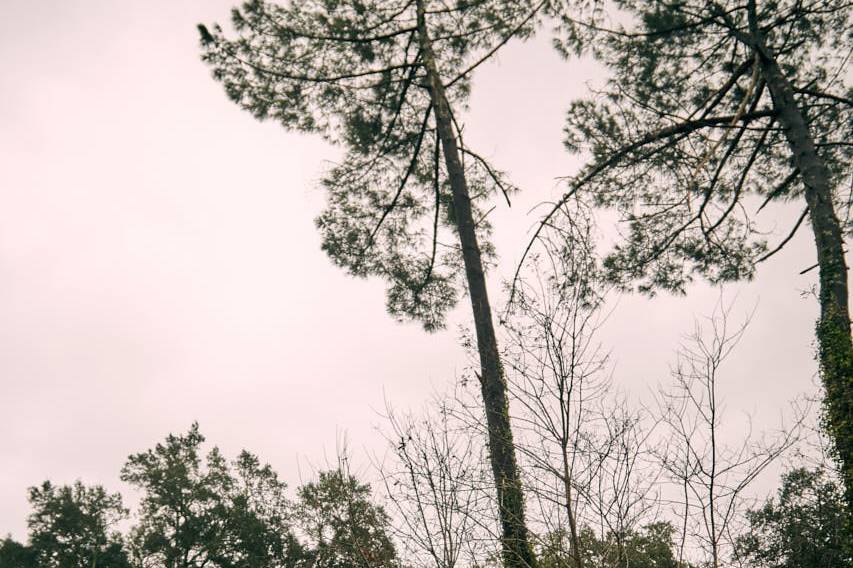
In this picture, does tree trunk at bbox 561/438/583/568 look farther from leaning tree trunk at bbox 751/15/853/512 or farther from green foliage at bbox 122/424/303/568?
green foliage at bbox 122/424/303/568

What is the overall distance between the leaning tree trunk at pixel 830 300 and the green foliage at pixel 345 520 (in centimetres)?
454

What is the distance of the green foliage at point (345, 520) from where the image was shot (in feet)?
16.8

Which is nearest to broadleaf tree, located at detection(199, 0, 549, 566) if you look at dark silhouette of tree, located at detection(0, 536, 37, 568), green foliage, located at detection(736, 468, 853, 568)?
green foliage, located at detection(736, 468, 853, 568)

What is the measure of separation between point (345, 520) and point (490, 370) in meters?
2.13

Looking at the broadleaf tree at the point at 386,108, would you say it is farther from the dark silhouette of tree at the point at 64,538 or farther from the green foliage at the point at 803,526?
the dark silhouette of tree at the point at 64,538

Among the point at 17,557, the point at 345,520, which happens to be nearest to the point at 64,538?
the point at 17,557

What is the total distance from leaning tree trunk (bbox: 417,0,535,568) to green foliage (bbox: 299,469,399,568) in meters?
1.23

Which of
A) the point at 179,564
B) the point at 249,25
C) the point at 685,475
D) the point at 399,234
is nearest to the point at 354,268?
the point at 399,234

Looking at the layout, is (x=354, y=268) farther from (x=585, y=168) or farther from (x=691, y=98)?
(x=691, y=98)

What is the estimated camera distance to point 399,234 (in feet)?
29.2

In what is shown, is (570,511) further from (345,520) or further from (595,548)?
(345,520)

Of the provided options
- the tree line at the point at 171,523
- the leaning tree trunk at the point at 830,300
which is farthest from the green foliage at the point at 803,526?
the tree line at the point at 171,523

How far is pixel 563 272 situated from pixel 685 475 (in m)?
2.51

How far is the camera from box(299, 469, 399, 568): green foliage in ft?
16.8
